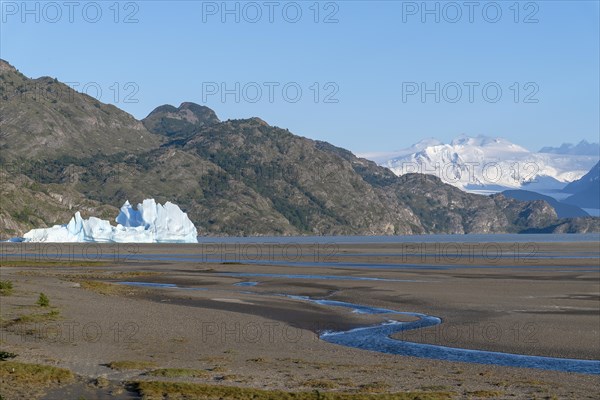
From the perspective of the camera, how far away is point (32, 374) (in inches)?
1062

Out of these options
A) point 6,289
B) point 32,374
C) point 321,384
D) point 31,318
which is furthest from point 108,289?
point 321,384

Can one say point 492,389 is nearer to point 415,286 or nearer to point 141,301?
point 141,301

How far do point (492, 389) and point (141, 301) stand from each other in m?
32.4

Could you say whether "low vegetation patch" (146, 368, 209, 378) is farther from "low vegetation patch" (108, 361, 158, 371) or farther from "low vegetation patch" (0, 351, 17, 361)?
"low vegetation patch" (0, 351, 17, 361)

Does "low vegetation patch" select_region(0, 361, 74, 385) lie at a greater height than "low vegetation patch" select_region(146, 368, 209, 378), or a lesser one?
greater

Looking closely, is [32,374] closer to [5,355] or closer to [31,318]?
[5,355]

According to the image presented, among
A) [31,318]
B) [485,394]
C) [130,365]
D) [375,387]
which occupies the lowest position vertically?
[485,394]

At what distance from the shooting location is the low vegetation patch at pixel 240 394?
80.7 feet

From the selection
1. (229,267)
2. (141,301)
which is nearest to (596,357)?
(141,301)

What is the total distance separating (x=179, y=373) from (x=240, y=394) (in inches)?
146

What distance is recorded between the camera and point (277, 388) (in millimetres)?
26062

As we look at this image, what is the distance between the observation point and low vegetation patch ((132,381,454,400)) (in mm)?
24609

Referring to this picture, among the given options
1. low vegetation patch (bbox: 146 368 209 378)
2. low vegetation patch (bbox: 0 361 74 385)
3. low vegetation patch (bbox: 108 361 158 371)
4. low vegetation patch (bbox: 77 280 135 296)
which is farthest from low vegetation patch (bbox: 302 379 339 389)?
low vegetation patch (bbox: 77 280 135 296)

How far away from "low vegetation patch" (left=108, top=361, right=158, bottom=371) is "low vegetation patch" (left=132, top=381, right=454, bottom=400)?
10.00 ft
